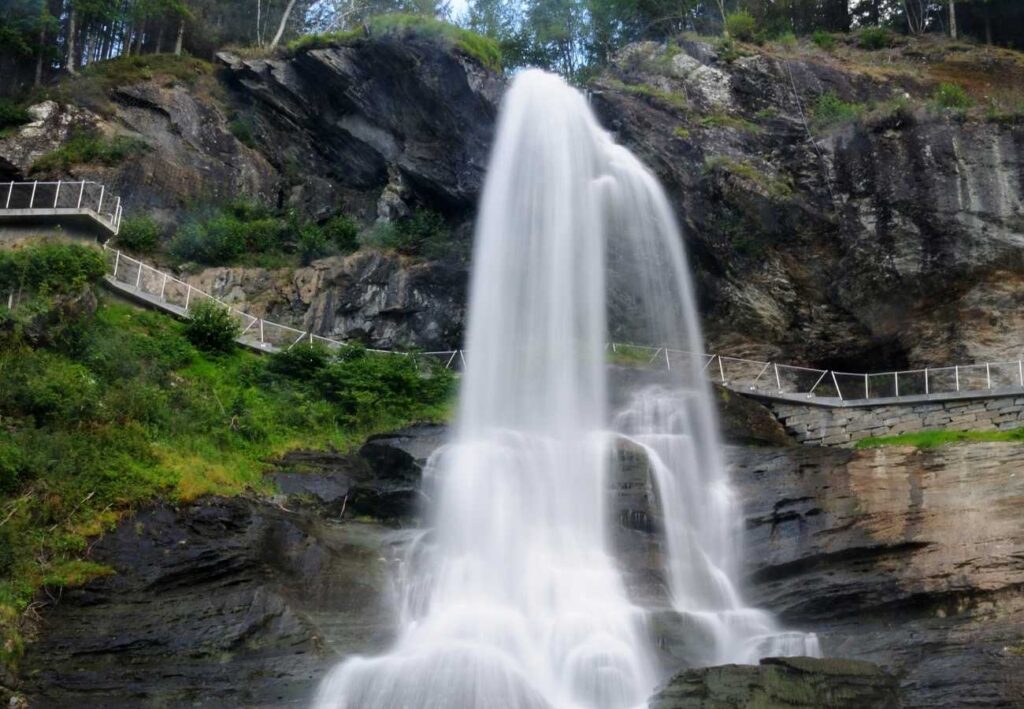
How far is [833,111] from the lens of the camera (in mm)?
26922

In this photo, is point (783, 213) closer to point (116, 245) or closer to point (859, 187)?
point (859, 187)

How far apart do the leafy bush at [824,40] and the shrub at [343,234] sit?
15367 mm

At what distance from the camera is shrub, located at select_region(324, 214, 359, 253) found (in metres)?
A: 28.6

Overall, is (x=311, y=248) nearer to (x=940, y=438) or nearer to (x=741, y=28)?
(x=741, y=28)

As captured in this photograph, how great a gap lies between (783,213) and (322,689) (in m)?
17.3

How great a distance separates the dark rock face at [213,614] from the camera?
1235 cm

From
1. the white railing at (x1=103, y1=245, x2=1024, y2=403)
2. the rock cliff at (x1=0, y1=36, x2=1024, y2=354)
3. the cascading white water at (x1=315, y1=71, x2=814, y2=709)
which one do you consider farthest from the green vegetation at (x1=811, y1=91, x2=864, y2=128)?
the white railing at (x1=103, y1=245, x2=1024, y2=403)

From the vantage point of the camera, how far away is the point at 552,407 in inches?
843

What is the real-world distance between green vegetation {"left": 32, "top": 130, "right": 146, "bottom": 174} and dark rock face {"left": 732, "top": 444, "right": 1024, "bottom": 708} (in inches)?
774

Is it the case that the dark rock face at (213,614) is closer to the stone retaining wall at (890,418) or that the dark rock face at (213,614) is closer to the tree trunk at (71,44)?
the stone retaining wall at (890,418)

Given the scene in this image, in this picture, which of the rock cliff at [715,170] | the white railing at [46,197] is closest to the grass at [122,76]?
the rock cliff at [715,170]

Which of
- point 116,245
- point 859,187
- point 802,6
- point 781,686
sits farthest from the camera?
point 802,6

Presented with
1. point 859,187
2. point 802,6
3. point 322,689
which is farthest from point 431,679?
point 802,6

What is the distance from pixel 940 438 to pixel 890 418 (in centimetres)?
174
